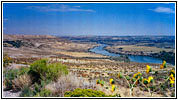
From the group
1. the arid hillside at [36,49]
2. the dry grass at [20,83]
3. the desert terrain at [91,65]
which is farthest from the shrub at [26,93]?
the arid hillside at [36,49]

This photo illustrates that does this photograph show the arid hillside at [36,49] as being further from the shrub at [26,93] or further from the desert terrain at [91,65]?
the shrub at [26,93]

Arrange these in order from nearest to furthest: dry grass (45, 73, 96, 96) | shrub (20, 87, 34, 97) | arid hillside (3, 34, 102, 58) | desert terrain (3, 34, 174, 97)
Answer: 1. shrub (20, 87, 34, 97)
2. dry grass (45, 73, 96, 96)
3. desert terrain (3, 34, 174, 97)
4. arid hillside (3, 34, 102, 58)

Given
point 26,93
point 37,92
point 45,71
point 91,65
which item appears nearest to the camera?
point 26,93

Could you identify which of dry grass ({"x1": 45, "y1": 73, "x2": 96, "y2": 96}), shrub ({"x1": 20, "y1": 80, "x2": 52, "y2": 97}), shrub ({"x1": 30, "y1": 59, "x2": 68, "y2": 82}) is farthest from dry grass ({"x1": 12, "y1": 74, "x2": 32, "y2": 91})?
dry grass ({"x1": 45, "y1": 73, "x2": 96, "y2": 96})

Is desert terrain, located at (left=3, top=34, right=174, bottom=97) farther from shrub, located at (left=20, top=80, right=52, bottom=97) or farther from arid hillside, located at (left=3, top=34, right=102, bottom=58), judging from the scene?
shrub, located at (left=20, top=80, right=52, bottom=97)

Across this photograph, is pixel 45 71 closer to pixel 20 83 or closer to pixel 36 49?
pixel 20 83

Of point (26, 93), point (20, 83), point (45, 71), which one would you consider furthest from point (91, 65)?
point (26, 93)

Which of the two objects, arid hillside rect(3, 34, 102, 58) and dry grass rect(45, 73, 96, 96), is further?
arid hillside rect(3, 34, 102, 58)

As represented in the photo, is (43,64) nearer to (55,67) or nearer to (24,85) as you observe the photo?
(55,67)
